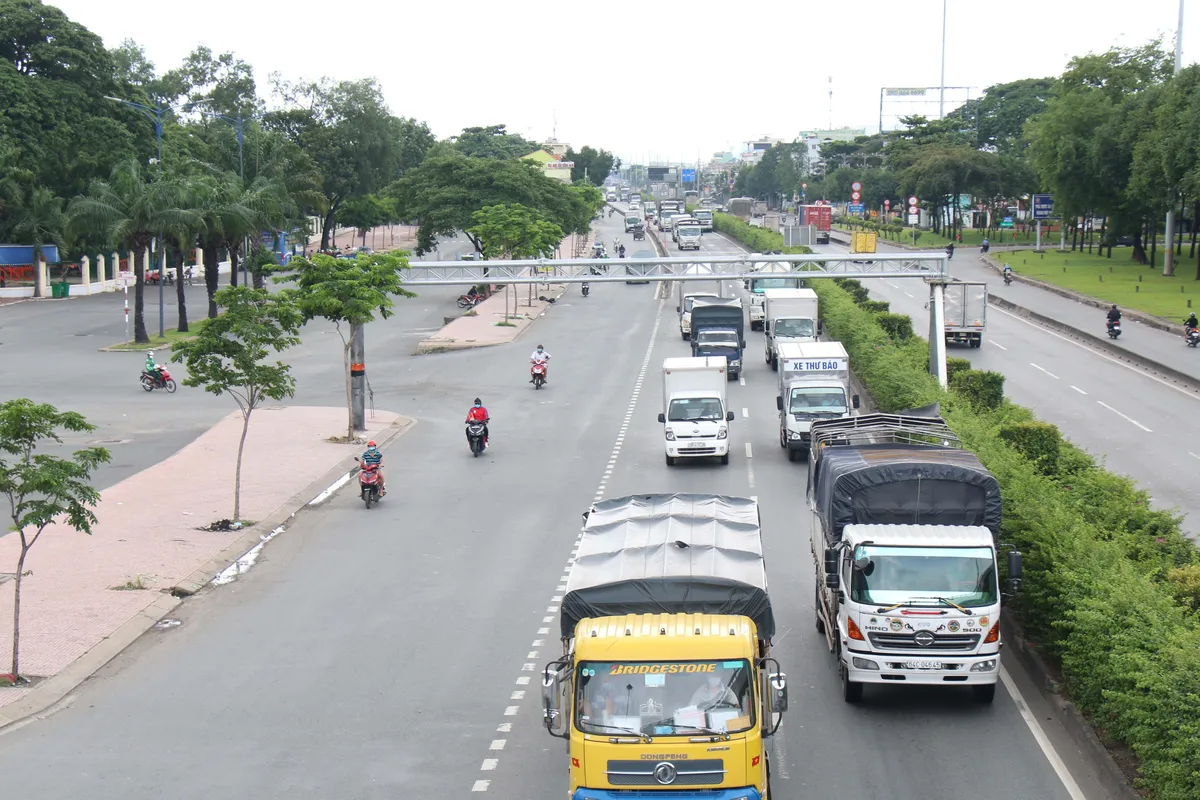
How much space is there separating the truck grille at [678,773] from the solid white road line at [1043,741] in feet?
13.8

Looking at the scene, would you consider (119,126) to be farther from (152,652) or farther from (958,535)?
(958,535)

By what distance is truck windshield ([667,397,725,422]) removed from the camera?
29.9 meters

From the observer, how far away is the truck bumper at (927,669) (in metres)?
13.8

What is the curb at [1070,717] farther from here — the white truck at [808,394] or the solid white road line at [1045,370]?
the solid white road line at [1045,370]

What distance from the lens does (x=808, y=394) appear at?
98.6ft

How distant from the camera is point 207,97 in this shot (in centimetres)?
10812

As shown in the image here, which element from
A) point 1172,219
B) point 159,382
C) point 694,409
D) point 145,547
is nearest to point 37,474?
point 145,547

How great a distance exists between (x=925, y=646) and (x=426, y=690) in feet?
19.3

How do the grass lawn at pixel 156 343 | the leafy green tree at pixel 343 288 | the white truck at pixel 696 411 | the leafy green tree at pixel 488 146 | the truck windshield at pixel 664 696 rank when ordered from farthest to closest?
the leafy green tree at pixel 488 146, the grass lawn at pixel 156 343, the leafy green tree at pixel 343 288, the white truck at pixel 696 411, the truck windshield at pixel 664 696

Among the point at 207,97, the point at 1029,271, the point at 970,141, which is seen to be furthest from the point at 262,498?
the point at 970,141

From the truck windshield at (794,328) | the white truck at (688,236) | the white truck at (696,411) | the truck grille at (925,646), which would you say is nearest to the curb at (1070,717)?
Answer: the truck grille at (925,646)

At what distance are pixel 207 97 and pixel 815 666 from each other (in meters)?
103

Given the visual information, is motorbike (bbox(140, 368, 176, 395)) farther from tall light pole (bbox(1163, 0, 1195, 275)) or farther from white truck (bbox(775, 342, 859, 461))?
tall light pole (bbox(1163, 0, 1195, 275))

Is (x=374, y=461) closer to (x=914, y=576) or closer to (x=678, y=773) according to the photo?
(x=914, y=576)
